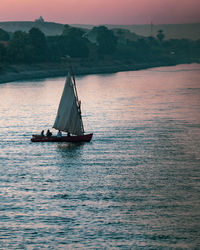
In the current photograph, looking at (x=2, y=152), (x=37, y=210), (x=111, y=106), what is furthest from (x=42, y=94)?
(x=37, y=210)

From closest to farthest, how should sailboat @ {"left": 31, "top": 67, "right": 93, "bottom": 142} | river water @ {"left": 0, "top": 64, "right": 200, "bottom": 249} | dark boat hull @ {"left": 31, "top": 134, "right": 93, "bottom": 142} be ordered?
1. river water @ {"left": 0, "top": 64, "right": 200, "bottom": 249}
2. dark boat hull @ {"left": 31, "top": 134, "right": 93, "bottom": 142}
3. sailboat @ {"left": 31, "top": 67, "right": 93, "bottom": 142}

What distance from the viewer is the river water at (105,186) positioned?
4056 centimetres


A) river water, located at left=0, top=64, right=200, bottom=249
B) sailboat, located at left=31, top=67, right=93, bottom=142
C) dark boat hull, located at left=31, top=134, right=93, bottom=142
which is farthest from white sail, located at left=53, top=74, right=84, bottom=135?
river water, located at left=0, top=64, right=200, bottom=249

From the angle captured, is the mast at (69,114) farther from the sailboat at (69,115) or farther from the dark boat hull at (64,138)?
the dark boat hull at (64,138)

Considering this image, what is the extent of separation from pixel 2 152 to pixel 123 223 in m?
31.8

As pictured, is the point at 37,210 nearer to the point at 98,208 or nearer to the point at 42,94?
the point at 98,208

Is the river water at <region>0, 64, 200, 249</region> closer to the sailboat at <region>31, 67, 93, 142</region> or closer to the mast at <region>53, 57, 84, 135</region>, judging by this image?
the sailboat at <region>31, 67, 93, 142</region>

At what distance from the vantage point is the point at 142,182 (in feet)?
176

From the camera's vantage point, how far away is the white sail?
253ft

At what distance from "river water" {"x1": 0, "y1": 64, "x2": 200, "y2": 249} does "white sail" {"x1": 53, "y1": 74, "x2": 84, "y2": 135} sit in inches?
128

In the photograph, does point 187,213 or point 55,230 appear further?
point 187,213

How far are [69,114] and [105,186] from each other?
26.9 meters

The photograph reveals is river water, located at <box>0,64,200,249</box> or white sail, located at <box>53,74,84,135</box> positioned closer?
river water, located at <box>0,64,200,249</box>

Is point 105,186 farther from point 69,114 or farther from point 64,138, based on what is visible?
point 69,114
